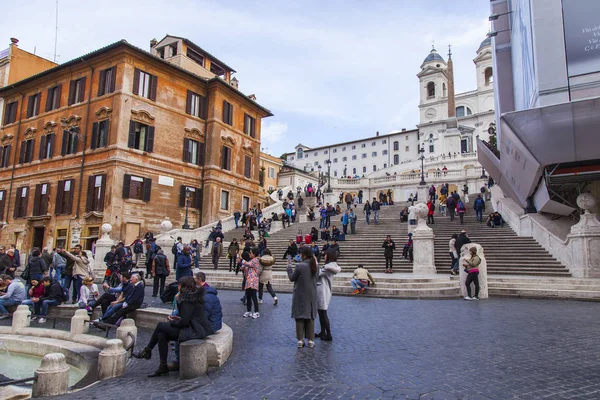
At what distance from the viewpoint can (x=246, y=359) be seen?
5.73m

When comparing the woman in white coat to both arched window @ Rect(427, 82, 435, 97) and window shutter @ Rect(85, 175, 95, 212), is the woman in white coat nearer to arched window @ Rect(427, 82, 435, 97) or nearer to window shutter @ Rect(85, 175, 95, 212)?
window shutter @ Rect(85, 175, 95, 212)

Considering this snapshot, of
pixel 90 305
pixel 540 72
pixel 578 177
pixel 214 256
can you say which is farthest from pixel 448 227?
pixel 90 305

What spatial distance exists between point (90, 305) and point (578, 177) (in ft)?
55.3

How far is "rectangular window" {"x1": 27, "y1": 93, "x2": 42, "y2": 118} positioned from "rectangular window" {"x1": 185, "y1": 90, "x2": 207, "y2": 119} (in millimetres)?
10757

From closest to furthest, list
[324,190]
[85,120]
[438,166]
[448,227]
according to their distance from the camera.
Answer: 1. [448,227]
2. [85,120]
3. [324,190]
4. [438,166]

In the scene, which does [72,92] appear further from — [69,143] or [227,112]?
[227,112]

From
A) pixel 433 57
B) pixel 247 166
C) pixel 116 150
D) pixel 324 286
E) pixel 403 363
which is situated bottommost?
pixel 403 363

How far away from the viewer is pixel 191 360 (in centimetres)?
511

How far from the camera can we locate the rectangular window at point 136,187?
25.8 m

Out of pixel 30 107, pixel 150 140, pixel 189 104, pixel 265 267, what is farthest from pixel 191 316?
pixel 30 107

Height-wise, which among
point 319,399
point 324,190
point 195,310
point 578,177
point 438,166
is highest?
point 438,166

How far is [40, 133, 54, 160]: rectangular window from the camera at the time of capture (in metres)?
29.5

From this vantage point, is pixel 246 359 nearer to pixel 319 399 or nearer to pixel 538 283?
pixel 319 399

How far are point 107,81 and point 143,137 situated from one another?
13.5ft
